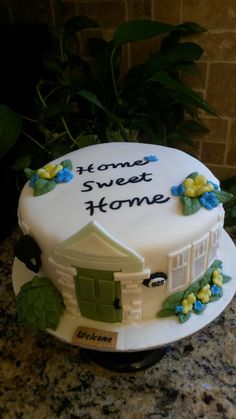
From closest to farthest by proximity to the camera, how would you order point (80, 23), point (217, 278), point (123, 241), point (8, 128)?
point (123, 241)
point (217, 278)
point (8, 128)
point (80, 23)

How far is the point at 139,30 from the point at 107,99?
208mm

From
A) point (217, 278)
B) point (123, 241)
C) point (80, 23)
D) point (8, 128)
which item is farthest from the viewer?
point (80, 23)

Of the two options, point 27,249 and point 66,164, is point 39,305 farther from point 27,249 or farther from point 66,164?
point 66,164

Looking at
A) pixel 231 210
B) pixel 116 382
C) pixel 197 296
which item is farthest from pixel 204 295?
pixel 231 210

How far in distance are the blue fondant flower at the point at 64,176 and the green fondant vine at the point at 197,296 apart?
0.26 metres

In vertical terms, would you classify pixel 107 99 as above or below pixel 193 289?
above

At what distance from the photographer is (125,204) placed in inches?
23.4

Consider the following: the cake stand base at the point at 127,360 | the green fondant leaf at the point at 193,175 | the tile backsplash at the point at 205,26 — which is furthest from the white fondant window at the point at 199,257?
the tile backsplash at the point at 205,26

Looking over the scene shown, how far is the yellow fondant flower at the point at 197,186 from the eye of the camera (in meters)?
0.60

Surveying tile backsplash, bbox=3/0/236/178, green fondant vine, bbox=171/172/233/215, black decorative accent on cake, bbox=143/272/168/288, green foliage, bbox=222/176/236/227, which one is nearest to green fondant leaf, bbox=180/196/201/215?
green fondant vine, bbox=171/172/233/215

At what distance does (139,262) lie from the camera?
52 centimetres

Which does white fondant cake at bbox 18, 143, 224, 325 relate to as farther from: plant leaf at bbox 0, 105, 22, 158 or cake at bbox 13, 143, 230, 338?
plant leaf at bbox 0, 105, 22, 158

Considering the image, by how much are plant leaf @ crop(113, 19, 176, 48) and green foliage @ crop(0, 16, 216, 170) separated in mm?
49

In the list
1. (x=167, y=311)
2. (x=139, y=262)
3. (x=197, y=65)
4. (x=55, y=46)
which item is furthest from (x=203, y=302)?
(x=55, y=46)
